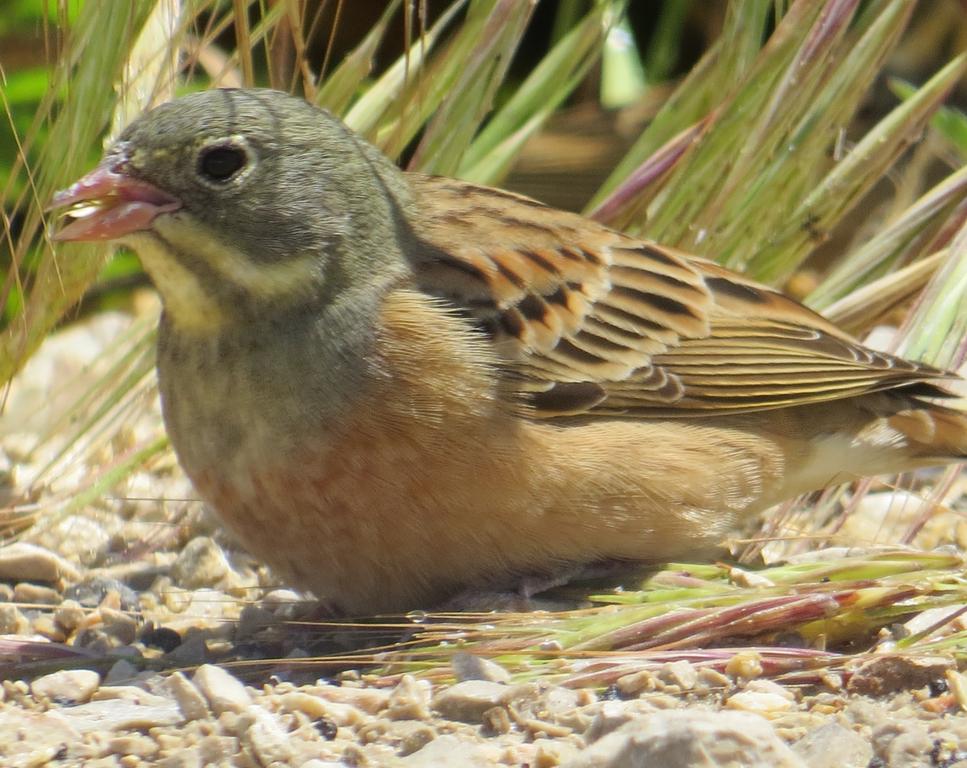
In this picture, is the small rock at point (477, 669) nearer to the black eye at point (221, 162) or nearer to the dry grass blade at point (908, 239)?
the black eye at point (221, 162)

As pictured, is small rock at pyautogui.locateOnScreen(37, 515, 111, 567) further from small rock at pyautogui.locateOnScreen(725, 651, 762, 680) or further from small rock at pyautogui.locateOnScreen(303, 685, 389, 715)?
small rock at pyautogui.locateOnScreen(725, 651, 762, 680)

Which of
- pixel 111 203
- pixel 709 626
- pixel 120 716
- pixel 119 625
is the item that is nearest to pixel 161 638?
Answer: pixel 119 625

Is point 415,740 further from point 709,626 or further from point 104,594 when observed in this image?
point 104,594

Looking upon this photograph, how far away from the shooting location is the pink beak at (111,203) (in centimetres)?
377

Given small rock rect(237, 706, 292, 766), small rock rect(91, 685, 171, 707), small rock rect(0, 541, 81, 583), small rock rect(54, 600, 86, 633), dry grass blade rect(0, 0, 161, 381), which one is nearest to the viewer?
small rock rect(237, 706, 292, 766)

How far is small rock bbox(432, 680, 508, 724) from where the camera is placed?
319 cm

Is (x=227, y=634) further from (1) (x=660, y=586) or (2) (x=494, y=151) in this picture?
(2) (x=494, y=151)

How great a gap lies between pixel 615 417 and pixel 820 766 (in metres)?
1.54

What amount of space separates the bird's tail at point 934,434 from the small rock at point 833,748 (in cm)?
185

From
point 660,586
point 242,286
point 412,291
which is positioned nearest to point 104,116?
point 242,286

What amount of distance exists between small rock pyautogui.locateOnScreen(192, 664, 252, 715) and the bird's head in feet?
3.15

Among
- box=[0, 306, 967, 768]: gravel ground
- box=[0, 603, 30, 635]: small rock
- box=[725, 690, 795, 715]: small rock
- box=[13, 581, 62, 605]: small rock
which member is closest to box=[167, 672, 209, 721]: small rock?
box=[0, 306, 967, 768]: gravel ground

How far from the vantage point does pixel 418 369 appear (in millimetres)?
3900

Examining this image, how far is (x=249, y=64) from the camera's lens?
435cm
